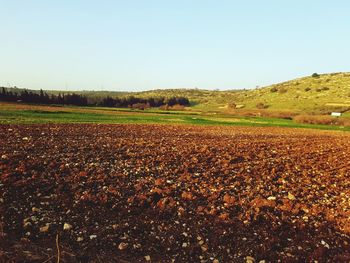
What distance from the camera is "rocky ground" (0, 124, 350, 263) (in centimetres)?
838

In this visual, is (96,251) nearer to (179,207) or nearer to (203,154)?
(179,207)

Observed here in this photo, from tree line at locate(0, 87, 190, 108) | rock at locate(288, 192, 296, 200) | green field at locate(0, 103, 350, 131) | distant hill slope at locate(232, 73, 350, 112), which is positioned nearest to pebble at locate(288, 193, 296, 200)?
rock at locate(288, 192, 296, 200)

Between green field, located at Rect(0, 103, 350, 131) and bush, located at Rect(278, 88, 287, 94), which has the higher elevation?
A: bush, located at Rect(278, 88, 287, 94)

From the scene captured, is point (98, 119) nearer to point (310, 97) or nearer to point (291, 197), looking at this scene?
point (291, 197)

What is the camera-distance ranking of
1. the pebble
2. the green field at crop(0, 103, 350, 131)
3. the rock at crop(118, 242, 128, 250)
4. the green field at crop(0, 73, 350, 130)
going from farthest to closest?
the green field at crop(0, 73, 350, 130) → the green field at crop(0, 103, 350, 131) → the pebble → the rock at crop(118, 242, 128, 250)

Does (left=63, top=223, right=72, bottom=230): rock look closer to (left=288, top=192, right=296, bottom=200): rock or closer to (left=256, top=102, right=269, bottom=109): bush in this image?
(left=288, top=192, right=296, bottom=200): rock

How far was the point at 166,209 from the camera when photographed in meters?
10.4

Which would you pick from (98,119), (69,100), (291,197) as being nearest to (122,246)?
(291,197)

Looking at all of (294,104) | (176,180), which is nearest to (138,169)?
(176,180)

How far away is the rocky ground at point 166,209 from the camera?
8.38 m

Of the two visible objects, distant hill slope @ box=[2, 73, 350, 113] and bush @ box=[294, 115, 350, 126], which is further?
distant hill slope @ box=[2, 73, 350, 113]

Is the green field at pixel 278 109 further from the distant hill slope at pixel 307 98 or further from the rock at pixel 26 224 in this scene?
the rock at pixel 26 224

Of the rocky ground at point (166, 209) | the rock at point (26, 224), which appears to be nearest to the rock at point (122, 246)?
the rocky ground at point (166, 209)

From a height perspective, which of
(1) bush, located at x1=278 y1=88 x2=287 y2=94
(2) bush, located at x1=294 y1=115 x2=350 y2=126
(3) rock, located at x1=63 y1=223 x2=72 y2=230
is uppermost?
(1) bush, located at x1=278 y1=88 x2=287 y2=94
